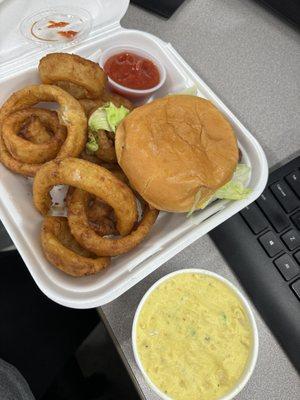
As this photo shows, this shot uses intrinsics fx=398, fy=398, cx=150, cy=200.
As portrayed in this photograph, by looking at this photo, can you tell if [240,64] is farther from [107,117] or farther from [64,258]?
[64,258]

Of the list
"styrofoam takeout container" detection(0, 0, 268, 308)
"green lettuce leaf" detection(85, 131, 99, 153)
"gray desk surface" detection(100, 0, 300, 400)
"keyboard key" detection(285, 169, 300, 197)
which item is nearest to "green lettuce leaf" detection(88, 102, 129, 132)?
"green lettuce leaf" detection(85, 131, 99, 153)

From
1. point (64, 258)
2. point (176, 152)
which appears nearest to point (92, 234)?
point (64, 258)

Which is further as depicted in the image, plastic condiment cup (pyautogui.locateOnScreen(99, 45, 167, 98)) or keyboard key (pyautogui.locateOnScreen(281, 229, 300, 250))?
plastic condiment cup (pyautogui.locateOnScreen(99, 45, 167, 98))

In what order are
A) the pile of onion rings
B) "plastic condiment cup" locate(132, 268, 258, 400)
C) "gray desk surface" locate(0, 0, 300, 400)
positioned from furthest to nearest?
1. "gray desk surface" locate(0, 0, 300, 400)
2. the pile of onion rings
3. "plastic condiment cup" locate(132, 268, 258, 400)

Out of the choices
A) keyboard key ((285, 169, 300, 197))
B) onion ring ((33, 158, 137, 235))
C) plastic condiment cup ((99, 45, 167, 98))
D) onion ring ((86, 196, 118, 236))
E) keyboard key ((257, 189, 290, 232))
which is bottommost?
onion ring ((86, 196, 118, 236))

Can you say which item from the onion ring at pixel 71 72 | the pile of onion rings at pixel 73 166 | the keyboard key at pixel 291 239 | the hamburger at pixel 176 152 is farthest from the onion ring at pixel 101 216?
the keyboard key at pixel 291 239

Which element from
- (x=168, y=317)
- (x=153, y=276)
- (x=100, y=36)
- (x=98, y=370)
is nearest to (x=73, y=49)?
(x=100, y=36)

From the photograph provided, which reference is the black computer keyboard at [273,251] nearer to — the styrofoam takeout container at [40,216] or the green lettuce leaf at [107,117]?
the styrofoam takeout container at [40,216]

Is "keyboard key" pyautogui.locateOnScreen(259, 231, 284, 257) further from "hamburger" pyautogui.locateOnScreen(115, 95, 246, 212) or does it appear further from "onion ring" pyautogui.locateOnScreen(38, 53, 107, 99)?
"onion ring" pyautogui.locateOnScreen(38, 53, 107, 99)
